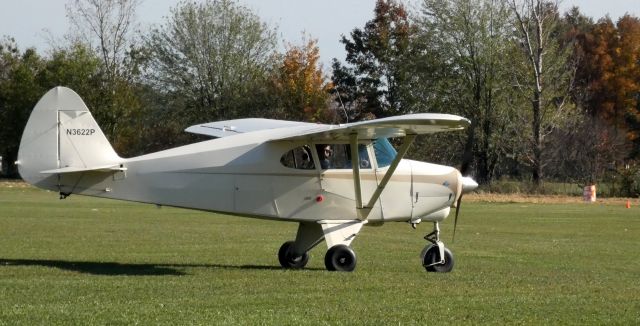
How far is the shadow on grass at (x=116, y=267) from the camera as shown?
16141 millimetres

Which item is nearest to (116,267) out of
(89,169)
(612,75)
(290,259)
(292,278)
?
(89,169)

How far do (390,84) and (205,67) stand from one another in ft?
42.2

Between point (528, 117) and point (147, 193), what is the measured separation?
173 ft

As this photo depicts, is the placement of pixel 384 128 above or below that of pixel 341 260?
above

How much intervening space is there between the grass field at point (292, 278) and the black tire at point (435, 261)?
0.40m

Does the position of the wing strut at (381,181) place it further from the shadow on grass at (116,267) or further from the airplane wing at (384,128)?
the shadow on grass at (116,267)

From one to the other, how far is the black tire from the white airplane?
16 mm

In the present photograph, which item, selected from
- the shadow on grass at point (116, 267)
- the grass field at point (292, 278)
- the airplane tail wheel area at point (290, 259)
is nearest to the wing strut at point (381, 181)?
the grass field at point (292, 278)

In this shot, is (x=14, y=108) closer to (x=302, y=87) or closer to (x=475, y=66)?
(x=302, y=87)

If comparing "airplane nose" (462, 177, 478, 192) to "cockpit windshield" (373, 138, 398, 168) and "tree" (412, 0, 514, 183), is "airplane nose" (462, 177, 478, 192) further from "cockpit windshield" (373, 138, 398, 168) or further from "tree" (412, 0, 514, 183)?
"tree" (412, 0, 514, 183)

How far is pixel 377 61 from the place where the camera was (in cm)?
7862

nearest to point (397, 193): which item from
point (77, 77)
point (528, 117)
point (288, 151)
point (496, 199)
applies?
point (288, 151)

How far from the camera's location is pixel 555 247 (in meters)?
23.8

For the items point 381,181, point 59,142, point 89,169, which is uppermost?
point 59,142
